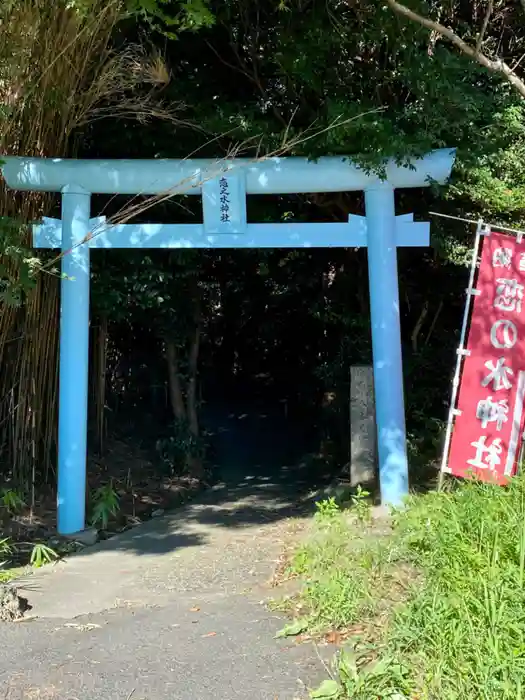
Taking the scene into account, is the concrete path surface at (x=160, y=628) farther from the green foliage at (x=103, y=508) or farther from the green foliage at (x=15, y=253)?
the green foliage at (x=15, y=253)

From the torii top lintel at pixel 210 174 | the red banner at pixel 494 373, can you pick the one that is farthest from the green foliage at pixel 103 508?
the red banner at pixel 494 373

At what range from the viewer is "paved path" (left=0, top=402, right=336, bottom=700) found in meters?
3.02

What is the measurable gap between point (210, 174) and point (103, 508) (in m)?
2.83

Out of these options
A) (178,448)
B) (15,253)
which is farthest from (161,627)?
(178,448)

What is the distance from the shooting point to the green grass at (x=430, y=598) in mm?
2805

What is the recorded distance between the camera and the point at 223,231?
18.3 feet

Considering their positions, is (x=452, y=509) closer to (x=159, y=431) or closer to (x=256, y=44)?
(x=256, y=44)

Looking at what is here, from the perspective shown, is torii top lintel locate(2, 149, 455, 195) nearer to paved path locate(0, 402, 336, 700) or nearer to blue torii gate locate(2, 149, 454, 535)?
Result: blue torii gate locate(2, 149, 454, 535)

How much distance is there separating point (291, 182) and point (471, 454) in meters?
2.40

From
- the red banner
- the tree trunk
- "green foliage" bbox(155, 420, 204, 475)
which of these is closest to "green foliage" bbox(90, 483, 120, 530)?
"green foliage" bbox(155, 420, 204, 475)

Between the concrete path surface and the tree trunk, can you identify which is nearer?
the concrete path surface

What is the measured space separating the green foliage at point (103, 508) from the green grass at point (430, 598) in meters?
2.17

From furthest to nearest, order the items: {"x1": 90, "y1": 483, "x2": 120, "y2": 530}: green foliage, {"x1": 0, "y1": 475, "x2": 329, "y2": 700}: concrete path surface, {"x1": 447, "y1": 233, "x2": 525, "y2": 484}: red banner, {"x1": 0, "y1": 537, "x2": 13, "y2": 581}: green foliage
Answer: {"x1": 90, "y1": 483, "x2": 120, "y2": 530}: green foliage < {"x1": 447, "y1": 233, "x2": 525, "y2": 484}: red banner < {"x1": 0, "y1": 537, "x2": 13, "y2": 581}: green foliage < {"x1": 0, "y1": 475, "x2": 329, "y2": 700}: concrete path surface

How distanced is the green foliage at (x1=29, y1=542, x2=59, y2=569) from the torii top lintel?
105 inches
